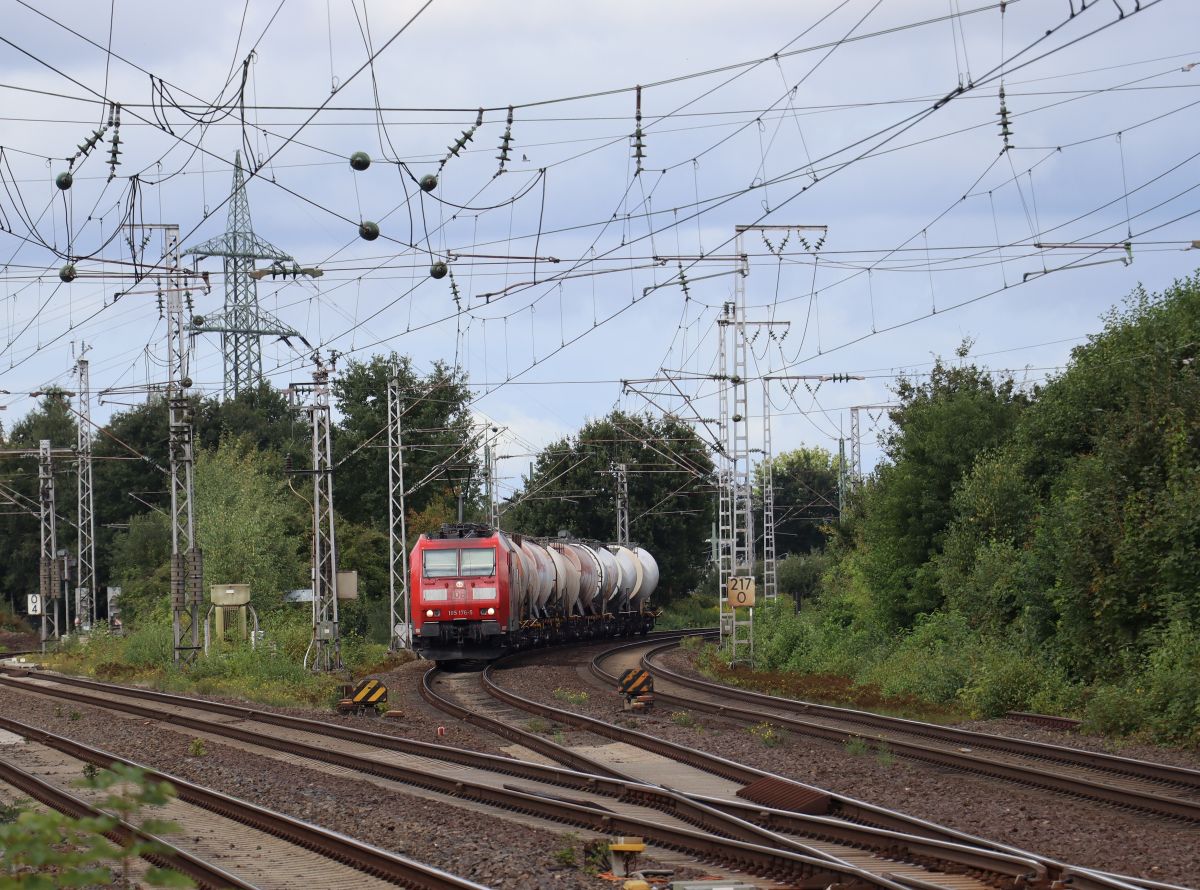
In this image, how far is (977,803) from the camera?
13.9m

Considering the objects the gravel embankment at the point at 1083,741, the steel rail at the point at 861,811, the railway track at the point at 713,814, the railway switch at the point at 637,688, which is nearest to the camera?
the steel rail at the point at 861,811

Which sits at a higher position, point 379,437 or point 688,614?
point 379,437

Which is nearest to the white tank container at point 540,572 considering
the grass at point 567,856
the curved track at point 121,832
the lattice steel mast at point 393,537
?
the lattice steel mast at point 393,537

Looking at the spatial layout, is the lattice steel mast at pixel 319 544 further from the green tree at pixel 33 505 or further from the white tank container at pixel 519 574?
the green tree at pixel 33 505

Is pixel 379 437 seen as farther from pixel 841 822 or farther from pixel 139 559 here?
pixel 841 822

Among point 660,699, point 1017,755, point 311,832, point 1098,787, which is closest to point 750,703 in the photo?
point 660,699

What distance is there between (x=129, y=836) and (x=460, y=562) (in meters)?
24.1

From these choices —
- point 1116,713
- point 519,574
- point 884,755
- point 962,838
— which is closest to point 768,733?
point 884,755

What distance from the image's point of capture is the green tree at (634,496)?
2844 inches

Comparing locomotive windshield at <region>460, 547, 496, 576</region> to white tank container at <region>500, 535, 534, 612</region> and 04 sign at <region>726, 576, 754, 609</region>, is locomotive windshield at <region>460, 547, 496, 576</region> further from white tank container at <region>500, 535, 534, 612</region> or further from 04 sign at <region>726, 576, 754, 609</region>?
04 sign at <region>726, 576, 754, 609</region>

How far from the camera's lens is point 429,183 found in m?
18.6

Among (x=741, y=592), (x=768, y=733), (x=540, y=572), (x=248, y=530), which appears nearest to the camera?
(x=768, y=733)

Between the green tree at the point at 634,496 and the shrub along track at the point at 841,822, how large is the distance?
5143 cm

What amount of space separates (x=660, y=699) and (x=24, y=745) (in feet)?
38.5
